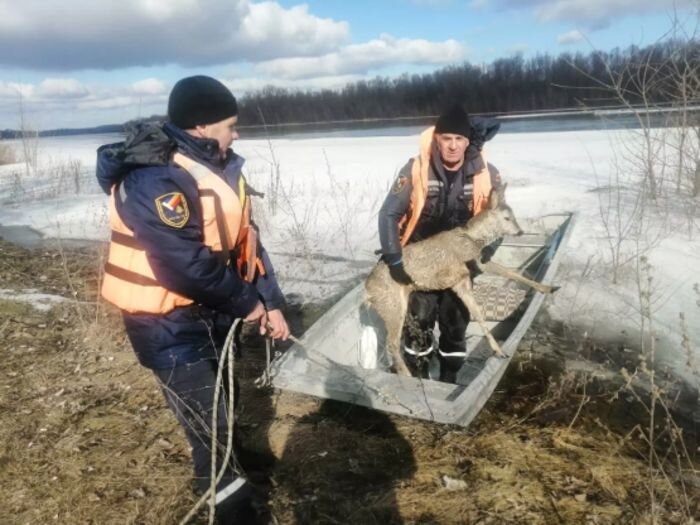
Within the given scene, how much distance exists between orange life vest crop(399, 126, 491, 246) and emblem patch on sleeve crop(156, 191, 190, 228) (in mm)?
2395

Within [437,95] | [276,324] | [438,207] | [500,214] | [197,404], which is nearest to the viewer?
[197,404]

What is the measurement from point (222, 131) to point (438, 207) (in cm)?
251

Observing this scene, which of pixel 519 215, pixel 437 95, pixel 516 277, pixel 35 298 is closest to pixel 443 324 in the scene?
Result: pixel 516 277

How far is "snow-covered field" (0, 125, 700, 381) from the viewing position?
20.4 ft

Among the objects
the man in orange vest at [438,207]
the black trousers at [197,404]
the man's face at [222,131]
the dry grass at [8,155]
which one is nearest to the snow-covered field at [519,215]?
the man in orange vest at [438,207]

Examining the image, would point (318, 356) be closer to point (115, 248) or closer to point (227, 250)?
point (227, 250)

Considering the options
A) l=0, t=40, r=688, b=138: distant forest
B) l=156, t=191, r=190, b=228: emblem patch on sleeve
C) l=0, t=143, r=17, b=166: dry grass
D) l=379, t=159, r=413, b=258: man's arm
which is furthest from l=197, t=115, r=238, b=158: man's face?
l=0, t=40, r=688, b=138: distant forest

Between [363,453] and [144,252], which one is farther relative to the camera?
[363,453]

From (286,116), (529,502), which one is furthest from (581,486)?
(286,116)

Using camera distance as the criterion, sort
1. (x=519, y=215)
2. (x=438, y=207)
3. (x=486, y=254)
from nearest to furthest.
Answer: (x=438, y=207) → (x=486, y=254) → (x=519, y=215)

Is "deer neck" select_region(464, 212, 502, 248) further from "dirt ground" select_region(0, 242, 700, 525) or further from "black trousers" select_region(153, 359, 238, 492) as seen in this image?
"black trousers" select_region(153, 359, 238, 492)

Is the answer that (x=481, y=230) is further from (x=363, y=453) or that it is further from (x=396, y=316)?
(x=363, y=453)

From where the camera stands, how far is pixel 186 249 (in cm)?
239

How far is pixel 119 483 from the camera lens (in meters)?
3.64
